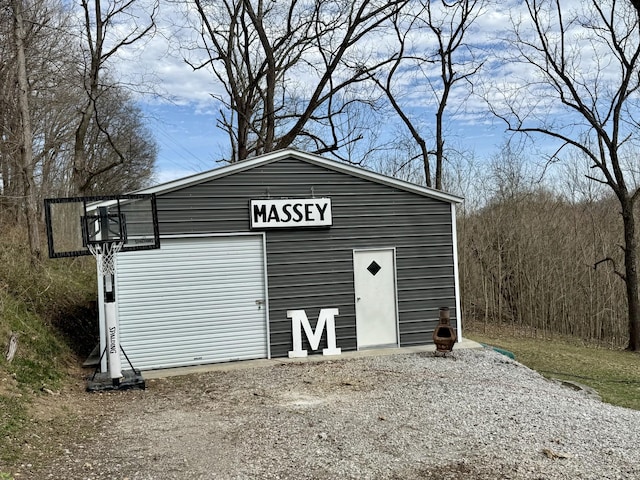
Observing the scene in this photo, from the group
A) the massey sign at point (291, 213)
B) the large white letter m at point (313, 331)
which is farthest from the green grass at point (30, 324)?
the massey sign at point (291, 213)

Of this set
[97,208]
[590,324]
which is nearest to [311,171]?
[97,208]

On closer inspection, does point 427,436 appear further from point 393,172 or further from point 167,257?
point 393,172

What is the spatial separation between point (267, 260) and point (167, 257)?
1577mm

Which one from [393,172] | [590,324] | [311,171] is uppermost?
[393,172]

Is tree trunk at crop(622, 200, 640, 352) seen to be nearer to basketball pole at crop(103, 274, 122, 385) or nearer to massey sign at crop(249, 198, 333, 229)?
massey sign at crop(249, 198, 333, 229)

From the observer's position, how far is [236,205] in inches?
335

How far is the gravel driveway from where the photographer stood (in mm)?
4047

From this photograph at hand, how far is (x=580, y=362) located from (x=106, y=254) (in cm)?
911

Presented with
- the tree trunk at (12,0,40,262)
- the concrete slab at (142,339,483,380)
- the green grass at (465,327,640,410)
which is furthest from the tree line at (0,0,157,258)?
the green grass at (465,327,640,410)

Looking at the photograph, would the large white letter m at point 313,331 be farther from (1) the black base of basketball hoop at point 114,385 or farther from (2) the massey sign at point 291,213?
(1) the black base of basketball hoop at point 114,385

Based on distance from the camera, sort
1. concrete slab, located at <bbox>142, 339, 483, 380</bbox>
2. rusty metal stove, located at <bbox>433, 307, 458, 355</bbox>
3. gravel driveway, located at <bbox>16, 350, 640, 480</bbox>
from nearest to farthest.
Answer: gravel driveway, located at <bbox>16, 350, 640, 480</bbox>, concrete slab, located at <bbox>142, 339, 483, 380</bbox>, rusty metal stove, located at <bbox>433, 307, 458, 355</bbox>

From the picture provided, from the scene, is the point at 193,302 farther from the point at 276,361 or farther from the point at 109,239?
the point at 109,239

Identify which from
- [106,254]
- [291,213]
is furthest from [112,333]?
[291,213]

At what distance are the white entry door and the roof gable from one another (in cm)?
119
